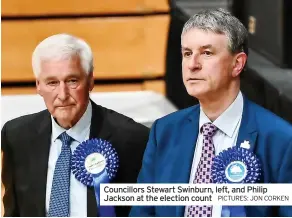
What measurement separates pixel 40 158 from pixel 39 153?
1 cm

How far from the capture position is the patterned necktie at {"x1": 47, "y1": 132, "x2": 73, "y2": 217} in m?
1.72

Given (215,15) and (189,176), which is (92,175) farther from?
(215,15)

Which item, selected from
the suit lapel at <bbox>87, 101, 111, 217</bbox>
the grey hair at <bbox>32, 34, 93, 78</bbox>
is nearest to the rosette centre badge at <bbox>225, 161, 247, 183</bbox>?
the suit lapel at <bbox>87, 101, 111, 217</bbox>

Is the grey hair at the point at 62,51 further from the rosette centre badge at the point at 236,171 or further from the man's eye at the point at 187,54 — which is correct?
the rosette centre badge at the point at 236,171

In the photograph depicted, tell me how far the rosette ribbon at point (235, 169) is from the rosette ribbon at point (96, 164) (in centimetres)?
25

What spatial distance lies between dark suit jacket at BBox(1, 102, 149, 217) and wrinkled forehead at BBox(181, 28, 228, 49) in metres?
0.24

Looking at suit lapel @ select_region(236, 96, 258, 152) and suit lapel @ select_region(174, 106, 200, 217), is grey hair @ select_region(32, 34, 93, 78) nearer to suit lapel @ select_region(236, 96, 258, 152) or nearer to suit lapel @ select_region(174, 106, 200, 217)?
suit lapel @ select_region(174, 106, 200, 217)

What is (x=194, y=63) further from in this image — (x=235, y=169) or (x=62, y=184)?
(x=62, y=184)

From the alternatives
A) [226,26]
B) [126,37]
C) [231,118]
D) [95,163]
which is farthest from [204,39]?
[95,163]

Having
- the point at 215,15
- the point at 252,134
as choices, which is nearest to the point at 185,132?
the point at 252,134

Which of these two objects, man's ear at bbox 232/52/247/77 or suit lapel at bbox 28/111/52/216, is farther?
suit lapel at bbox 28/111/52/216

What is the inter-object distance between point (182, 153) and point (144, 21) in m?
0.38

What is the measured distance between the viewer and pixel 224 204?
166cm
